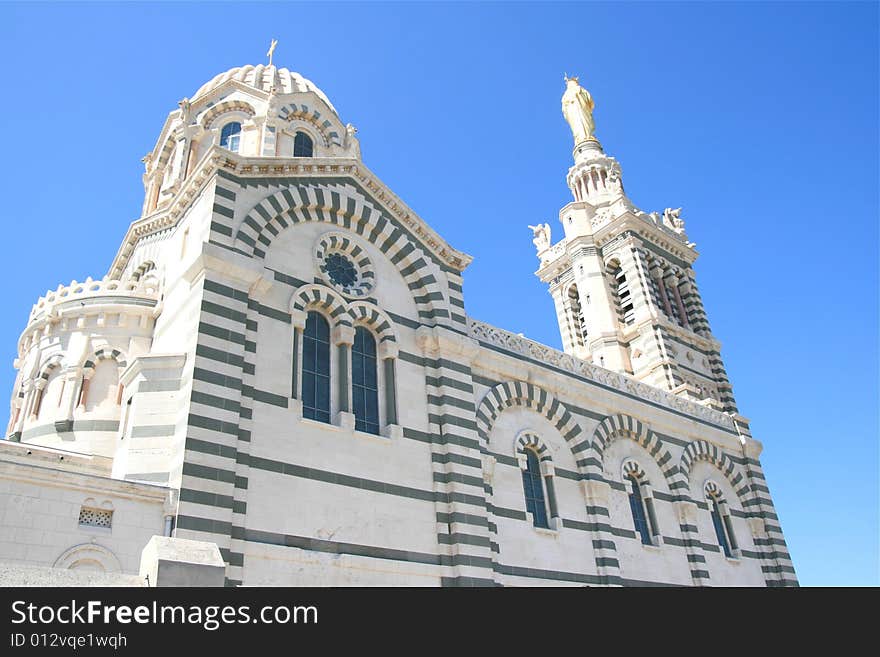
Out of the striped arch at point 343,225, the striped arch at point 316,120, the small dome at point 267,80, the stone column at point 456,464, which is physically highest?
the small dome at point 267,80

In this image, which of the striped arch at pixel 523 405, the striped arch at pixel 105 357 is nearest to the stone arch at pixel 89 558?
the striped arch at pixel 105 357

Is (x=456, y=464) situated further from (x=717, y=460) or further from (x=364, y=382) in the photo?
(x=717, y=460)

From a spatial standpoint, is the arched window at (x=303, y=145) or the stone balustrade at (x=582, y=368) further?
the arched window at (x=303, y=145)

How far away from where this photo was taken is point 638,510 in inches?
870

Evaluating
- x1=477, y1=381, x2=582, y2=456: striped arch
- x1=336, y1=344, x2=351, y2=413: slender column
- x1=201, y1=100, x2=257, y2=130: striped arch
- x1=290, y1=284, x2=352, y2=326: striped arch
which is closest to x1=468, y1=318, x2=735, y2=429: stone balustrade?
x1=477, y1=381, x2=582, y2=456: striped arch

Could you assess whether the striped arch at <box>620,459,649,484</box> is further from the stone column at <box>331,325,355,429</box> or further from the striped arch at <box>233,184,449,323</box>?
the stone column at <box>331,325,355,429</box>

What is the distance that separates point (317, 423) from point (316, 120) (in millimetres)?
16647

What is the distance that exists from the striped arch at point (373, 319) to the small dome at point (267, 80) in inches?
555

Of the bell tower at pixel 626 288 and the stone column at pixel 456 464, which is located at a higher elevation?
the bell tower at pixel 626 288

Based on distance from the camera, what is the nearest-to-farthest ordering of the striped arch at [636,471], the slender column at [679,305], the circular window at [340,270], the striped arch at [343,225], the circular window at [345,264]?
the striped arch at [343,225]
the circular window at [345,264]
the circular window at [340,270]
the striped arch at [636,471]
the slender column at [679,305]

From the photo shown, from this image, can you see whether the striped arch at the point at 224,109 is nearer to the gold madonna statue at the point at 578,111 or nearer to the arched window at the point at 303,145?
the arched window at the point at 303,145

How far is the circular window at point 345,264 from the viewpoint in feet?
58.3

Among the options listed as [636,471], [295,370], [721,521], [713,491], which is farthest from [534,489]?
[721,521]
